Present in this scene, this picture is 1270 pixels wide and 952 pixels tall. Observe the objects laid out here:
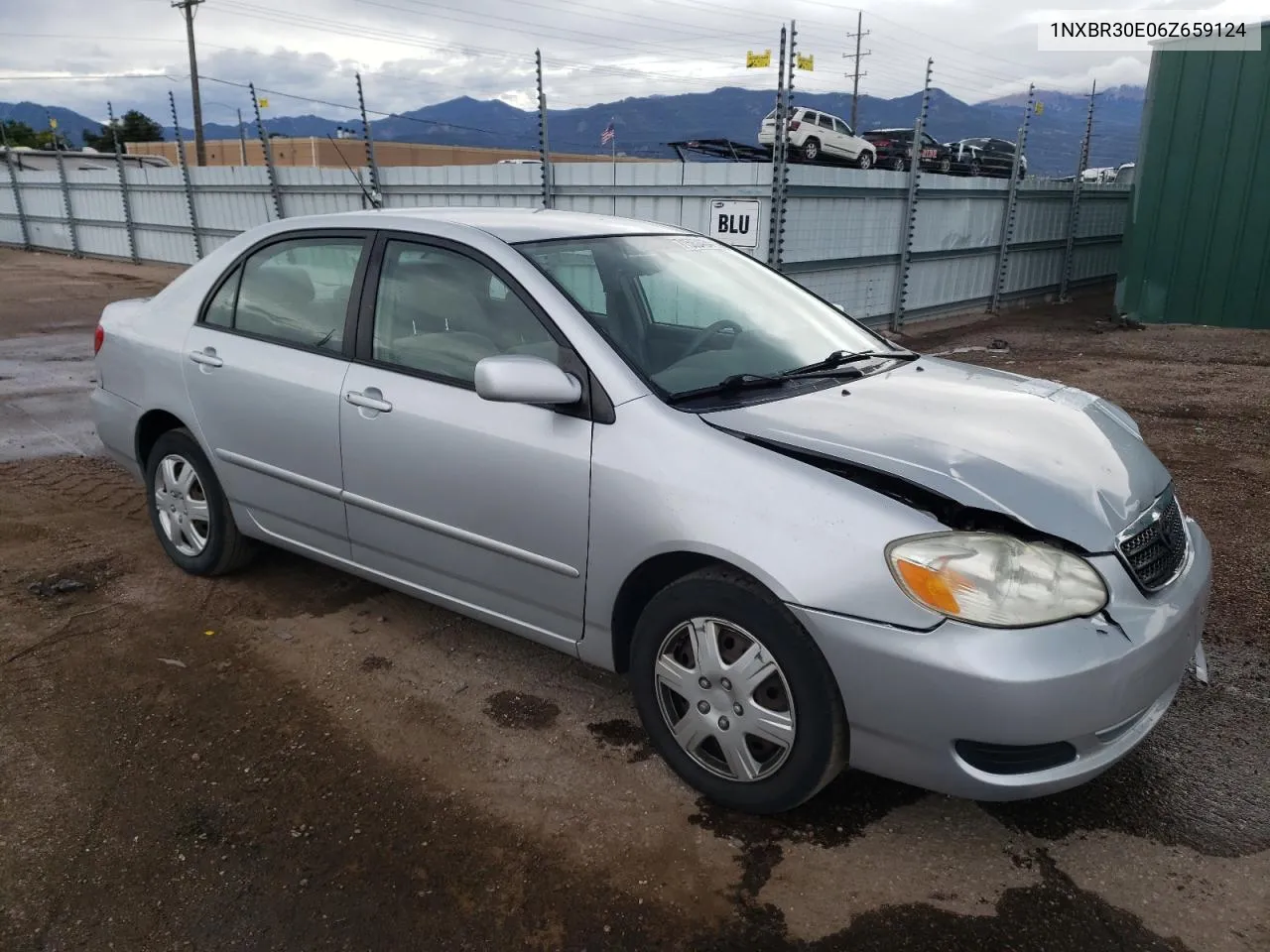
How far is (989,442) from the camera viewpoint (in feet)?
8.63

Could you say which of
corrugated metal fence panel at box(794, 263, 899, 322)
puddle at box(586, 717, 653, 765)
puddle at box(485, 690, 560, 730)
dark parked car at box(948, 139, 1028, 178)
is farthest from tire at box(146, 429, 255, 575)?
dark parked car at box(948, 139, 1028, 178)

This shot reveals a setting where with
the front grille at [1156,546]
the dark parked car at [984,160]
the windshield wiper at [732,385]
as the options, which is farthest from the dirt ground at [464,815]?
the dark parked car at [984,160]

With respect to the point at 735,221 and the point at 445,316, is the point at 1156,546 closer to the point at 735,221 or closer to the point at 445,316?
the point at 445,316

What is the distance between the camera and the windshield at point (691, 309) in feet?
9.84

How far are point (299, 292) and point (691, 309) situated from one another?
1612 mm

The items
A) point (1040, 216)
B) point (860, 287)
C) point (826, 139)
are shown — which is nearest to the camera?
point (860, 287)

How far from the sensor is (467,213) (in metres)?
3.55

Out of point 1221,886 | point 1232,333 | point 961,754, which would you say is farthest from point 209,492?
point 1232,333

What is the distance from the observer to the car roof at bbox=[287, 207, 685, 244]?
3.31m

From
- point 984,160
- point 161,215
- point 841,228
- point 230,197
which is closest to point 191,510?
point 841,228

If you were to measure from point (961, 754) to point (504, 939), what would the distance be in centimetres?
120

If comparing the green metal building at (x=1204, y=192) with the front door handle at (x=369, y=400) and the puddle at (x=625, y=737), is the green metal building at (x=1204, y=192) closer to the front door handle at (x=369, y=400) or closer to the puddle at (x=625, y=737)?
the puddle at (x=625, y=737)

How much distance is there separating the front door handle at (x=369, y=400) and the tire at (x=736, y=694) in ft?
4.04

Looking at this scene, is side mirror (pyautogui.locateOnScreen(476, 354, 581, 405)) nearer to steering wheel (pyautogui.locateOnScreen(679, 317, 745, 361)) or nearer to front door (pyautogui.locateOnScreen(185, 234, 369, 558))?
steering wheel (pyautogui.locateOnScreen(679, 317, 745, 361))
